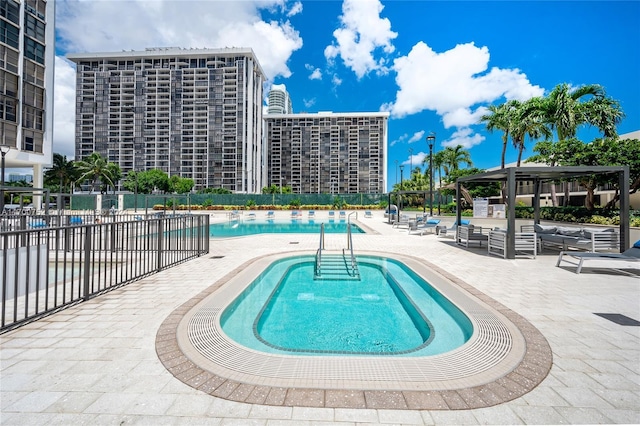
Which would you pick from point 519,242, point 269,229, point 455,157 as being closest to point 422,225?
point 519,242

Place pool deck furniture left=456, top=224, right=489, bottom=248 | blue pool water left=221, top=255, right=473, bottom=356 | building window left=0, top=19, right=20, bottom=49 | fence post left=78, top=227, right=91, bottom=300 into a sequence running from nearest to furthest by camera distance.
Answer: blue pool water left=221, top=255, right=473, bottom=356 < fence post left=78, top=227, right=91, bottom=300 < pool deck furniture left=456, top=224, right=489, bottom=248 < building window left=0, top=19, right=20, bottom=49

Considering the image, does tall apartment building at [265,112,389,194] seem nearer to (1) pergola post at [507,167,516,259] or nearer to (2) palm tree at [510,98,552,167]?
(2) palm tree at [510,98,552,167]

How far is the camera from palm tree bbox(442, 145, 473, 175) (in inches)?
1592

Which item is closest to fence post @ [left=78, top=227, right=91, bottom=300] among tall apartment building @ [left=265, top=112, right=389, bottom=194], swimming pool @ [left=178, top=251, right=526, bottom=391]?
swimming pool @ [left=178, top=251, right=526, bottom=391]

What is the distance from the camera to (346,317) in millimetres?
4512

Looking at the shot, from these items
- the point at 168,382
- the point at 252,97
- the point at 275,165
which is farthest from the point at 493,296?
the point at 275,165

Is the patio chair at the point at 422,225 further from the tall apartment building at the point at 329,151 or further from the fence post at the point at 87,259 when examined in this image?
the tall apartment building at the point at 329,151

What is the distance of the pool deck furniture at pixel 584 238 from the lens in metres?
7.72

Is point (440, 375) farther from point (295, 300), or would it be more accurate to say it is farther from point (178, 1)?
point (178, 1)

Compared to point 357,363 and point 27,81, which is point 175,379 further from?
point 27,81

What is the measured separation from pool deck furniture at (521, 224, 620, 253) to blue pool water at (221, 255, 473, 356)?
5296 millimetres

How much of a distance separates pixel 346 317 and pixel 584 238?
27.1 ft

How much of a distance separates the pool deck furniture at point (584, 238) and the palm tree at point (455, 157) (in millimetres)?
32903

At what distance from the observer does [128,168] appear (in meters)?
84.5
